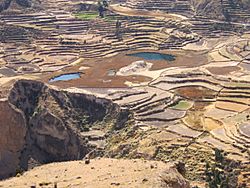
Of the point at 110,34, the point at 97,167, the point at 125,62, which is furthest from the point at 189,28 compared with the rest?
the point at 97,167

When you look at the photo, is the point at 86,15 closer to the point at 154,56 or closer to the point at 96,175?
the point at 154,56

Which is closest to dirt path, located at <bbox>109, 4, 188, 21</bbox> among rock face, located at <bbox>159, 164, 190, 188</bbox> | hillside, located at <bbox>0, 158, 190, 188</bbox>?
hillside, located at <bbox>0, 158, 190, 188</bbox>

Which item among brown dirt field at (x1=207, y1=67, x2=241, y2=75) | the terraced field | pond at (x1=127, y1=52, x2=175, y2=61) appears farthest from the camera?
pond at (x1=127, y1=52, x2=175, y2=61)

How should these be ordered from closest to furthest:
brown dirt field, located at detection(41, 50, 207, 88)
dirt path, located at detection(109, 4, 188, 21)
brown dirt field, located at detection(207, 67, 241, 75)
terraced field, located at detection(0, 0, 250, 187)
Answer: terraced field, located at detection(0, 0, 250, 187)
brown dirt field, located at detection(41, 50, 207, 88)
brown dirt field, located at detection(207, 67, 241, 75)
dirt path, located at detection(109, 4, 188, 21)

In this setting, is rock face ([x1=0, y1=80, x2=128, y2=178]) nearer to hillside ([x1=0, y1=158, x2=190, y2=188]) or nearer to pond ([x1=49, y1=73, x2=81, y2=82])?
pond ([x1=49, y1=73, x2=81, y2=82])

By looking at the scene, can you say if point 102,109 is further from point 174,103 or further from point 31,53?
point 31,53
